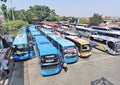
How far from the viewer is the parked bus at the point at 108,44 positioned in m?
15.7

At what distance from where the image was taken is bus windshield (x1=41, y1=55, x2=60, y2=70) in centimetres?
1034

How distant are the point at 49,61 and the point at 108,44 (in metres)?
9.46

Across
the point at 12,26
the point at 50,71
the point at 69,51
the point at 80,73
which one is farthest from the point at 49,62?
the point at 12,26

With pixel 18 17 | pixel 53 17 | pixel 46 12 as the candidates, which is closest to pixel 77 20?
pixel 53 17

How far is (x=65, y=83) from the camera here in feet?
32.1

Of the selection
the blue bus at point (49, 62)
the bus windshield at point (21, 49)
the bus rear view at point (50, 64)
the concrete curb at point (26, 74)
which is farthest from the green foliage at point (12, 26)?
the bus rear view at point (50, 64)

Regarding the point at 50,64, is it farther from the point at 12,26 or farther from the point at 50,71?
the point at 12,26

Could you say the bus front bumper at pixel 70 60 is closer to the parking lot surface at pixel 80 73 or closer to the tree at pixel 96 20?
the parking lot surface at pixel 80 73

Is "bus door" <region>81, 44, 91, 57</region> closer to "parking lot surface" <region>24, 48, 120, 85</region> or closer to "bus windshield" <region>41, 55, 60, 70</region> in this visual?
"parking lot surface" <region>24, 48, 120, 85</region>

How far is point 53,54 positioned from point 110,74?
16.5ft

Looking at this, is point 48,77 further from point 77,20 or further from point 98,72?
point 77,20

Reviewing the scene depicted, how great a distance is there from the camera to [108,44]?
16.8m

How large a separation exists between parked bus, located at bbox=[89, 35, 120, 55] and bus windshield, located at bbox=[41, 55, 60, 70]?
27.4 feet

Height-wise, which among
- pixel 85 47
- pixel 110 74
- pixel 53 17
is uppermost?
pixel 53 17
